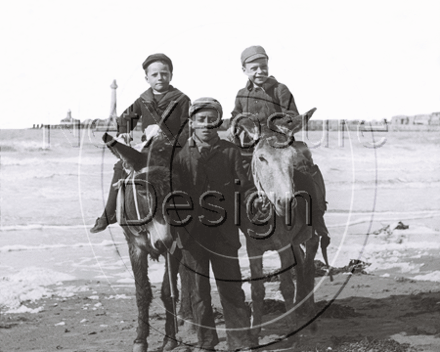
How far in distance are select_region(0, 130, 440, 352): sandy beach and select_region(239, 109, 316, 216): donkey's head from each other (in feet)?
6.41

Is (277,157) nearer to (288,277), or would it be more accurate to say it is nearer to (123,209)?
(288,277)

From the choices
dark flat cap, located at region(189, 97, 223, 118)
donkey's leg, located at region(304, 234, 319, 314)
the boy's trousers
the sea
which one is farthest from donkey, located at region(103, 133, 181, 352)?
the sea

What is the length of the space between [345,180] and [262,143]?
36.1ft

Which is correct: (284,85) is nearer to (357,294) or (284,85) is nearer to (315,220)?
(315,220)

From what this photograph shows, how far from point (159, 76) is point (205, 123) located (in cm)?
87

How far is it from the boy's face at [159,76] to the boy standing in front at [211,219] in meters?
0.63

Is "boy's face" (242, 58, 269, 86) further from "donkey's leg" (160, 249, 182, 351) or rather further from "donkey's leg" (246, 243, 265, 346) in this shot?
"donkey's leg" (160, 249, 182, 351)

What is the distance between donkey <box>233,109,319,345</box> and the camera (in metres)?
6.77

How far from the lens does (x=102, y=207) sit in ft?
49.3

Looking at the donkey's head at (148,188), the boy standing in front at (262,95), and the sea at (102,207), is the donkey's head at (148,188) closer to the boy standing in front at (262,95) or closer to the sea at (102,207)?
the boy standing in front at (262,95)

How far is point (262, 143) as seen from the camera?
274 inches

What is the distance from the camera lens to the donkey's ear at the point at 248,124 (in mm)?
7109

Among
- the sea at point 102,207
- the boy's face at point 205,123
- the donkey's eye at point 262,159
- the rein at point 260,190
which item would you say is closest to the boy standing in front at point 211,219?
the boy's face at point 205,123

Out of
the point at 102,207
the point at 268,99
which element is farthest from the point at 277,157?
the point at 102,207
